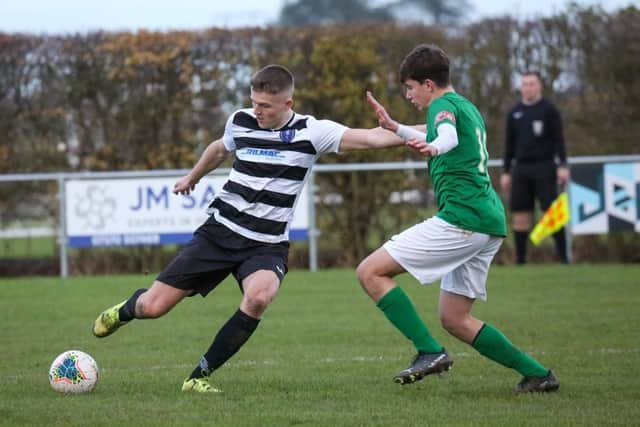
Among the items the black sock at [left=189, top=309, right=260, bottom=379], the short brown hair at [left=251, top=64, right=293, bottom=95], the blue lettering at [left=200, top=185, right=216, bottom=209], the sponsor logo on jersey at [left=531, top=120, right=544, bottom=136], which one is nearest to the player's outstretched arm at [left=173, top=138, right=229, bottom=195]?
the short brown hair at [left=251, top=64, right=293, bottom=95]

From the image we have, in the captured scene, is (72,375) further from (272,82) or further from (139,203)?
(139,203)

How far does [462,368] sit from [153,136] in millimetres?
9070

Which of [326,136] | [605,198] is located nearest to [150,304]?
[326,136]

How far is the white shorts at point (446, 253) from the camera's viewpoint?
5.93 metres

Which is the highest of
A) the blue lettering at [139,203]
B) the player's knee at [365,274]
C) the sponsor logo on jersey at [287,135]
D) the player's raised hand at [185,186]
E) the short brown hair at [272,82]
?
the short brown hair at [272,82]

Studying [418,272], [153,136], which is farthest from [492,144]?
[418,272]

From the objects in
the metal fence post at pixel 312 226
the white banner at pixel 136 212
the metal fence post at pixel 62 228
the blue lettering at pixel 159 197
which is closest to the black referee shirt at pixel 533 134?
the metal fence post at pixel 312 226

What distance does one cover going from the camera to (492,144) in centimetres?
1522

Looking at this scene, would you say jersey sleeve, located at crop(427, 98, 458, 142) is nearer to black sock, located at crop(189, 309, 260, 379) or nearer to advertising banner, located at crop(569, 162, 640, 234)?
black sock, located at crop(189, 309, 260, 379)

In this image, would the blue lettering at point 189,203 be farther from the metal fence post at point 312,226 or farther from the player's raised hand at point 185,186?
the player's raised hand at point 185,186

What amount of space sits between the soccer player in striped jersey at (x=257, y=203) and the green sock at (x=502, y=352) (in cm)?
115

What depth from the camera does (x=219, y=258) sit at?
6.33m

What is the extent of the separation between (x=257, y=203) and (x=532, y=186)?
7761mm

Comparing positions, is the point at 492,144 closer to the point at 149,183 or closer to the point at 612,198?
the point at 612,198
